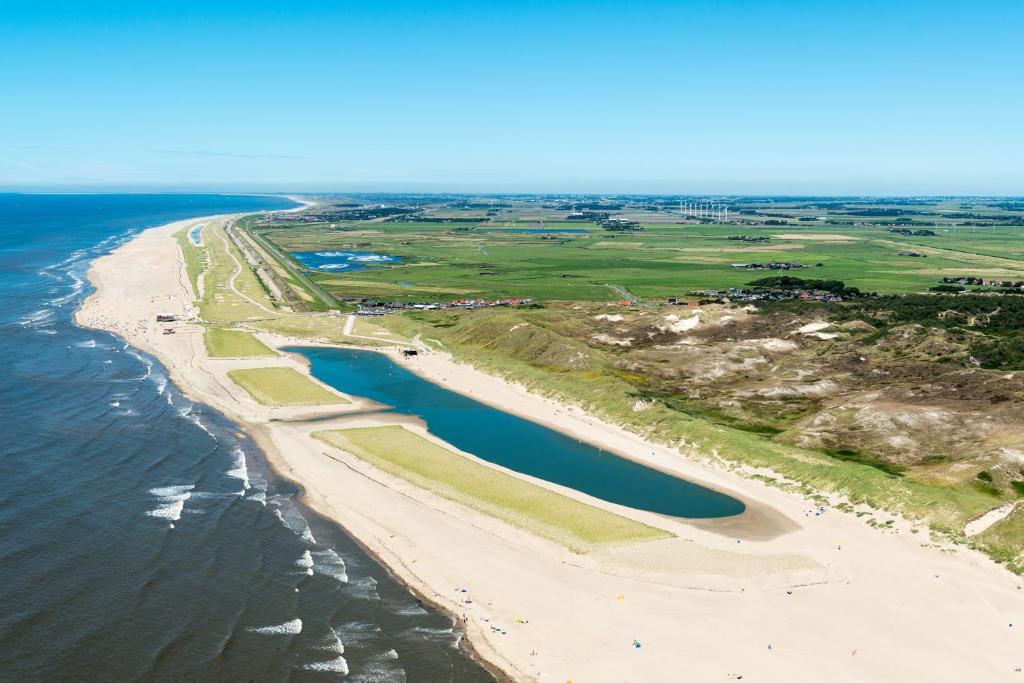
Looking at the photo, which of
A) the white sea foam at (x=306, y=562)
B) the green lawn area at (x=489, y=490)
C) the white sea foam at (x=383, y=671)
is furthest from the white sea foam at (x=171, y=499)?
the white sea foam at (x=383, y=671)

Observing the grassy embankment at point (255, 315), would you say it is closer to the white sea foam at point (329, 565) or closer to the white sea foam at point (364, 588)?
the white sea foam at point (329, 565)

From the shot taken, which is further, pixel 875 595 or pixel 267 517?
pixel 267 517

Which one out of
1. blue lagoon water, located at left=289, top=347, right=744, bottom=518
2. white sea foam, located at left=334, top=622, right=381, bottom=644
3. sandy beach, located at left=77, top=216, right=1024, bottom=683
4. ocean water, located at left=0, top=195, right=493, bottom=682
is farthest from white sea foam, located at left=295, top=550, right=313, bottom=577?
blue lagoon water, located at left=289, top=347, right=744, bottom=518

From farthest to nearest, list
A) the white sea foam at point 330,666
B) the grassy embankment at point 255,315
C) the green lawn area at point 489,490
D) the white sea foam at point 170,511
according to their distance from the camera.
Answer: the grassy embankment at point 255,315 < the white sea foam at point 170,511 < the green lawn area at point 489,490 < the white sea foam at point 330,666

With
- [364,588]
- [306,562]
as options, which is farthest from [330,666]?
[306,562]

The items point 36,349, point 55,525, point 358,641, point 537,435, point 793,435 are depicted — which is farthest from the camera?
point 36,349

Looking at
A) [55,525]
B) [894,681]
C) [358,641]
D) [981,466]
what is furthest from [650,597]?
[55,525]

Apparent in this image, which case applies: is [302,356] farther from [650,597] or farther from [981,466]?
[981,466]
